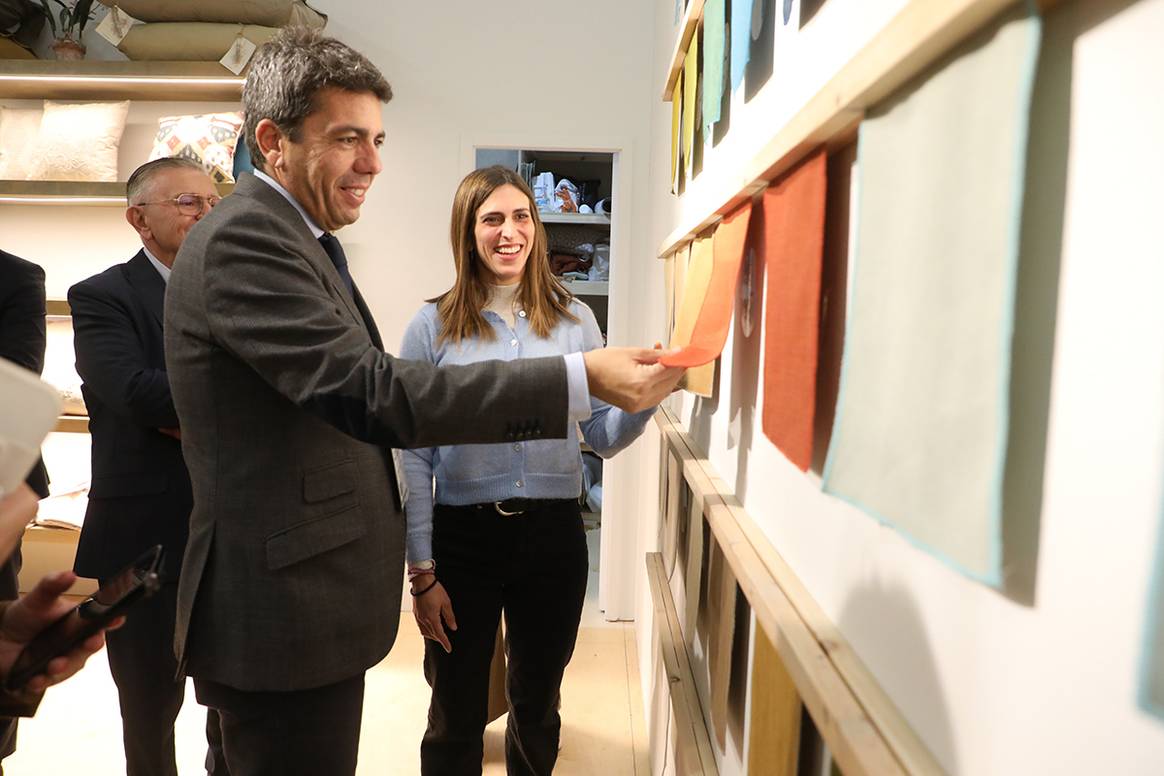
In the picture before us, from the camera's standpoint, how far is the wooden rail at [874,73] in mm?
410

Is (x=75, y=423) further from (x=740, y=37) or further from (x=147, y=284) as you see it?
(x=740, y=37)

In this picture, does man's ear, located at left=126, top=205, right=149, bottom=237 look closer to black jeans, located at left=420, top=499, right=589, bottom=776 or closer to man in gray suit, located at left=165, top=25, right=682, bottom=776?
man in gray suit, located at left=165, top=25, right=682, bottom=776

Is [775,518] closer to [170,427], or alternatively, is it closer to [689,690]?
[689,690]

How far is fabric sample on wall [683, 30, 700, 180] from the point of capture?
1.50 m

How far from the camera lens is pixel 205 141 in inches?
128

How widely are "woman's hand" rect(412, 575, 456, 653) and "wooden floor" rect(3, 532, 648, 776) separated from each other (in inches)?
35.2

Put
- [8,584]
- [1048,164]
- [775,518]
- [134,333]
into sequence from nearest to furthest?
[1048,164] < [775,518] < [8,584] < [134,333]

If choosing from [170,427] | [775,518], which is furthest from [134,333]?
[775,518]

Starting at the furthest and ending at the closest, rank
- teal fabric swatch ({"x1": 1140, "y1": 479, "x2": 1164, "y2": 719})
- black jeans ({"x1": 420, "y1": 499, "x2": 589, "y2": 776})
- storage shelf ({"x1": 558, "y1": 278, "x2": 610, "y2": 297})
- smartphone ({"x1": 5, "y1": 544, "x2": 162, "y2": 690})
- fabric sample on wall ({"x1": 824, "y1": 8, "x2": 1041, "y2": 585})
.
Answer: storage shelf ({"x1": 558, "y1": 278, "x2": 610, "y2": 297})
black jeans ({"x1": 420, "y1": 499, "x2": 589, "y2": 776})
smartphone ({"x1": 5, "y1": 544, "x2": 162, "y2": 690})
fabric sample on wall ({"x1": 824, "y1": 8, "x2": 1041, "y2": 585})
teal fabric swatch ({"x1": 1140, "y1": 479, "x2": 1164, "y2": 719})

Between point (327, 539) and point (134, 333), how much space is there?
86 centimetres

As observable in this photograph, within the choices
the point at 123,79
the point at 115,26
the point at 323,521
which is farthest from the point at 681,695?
the point at 115,26

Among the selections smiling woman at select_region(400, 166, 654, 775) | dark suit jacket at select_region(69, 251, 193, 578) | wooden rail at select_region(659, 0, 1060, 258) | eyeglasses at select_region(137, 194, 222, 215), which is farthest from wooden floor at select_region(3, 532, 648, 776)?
wooden rail at select_region(659, 0, 1060, 258)

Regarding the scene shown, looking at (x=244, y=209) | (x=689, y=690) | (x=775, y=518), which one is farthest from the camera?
(x=689, y=690)

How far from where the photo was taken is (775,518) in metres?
0.91
